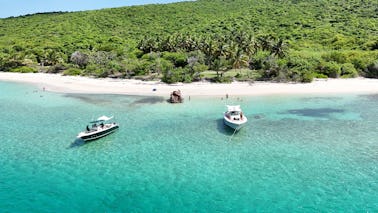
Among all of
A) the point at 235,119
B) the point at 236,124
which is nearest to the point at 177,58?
the point at 235,119

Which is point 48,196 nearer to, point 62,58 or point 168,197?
point 168,197

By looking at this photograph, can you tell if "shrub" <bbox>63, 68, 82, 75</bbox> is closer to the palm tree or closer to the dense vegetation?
the dense vegetation

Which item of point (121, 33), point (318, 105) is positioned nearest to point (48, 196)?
point (318, 105)

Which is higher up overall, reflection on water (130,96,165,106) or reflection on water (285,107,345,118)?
reflection on water (130,96,165,106)

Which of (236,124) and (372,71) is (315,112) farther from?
(372,71)

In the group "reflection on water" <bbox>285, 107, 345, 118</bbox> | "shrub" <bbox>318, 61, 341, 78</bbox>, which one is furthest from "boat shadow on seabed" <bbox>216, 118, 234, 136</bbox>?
"shrub" <bbox>318, 61, 341, 78</bbox>
